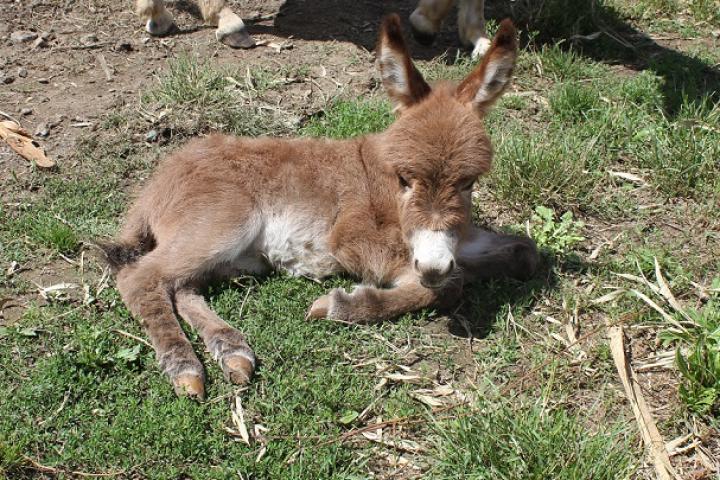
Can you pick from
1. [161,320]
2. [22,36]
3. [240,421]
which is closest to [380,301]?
[240,421]

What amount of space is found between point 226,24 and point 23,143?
2.26 metres

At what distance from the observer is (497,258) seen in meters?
4.63

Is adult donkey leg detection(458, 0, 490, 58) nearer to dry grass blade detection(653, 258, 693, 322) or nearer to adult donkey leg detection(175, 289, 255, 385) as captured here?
dry grass blade detection(653, 258, 693, 322)

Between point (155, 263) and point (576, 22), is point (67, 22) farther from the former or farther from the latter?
point (576, 22)

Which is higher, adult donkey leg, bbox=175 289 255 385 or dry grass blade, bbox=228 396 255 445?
adult donkey leg, bbox=175 289 255 385

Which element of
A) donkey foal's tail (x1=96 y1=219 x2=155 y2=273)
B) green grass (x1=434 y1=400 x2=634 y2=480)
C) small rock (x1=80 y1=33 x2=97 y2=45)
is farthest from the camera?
small rock (x1=80 y1=33 x2=97 y2=45)

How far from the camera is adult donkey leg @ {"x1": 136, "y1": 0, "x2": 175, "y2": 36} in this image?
706 centimetres

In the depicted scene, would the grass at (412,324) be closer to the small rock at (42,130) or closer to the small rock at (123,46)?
the small rock at (42,130)

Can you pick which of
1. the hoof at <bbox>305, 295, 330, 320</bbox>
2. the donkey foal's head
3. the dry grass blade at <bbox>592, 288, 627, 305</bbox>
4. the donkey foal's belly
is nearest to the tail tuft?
the donkey foal's belly

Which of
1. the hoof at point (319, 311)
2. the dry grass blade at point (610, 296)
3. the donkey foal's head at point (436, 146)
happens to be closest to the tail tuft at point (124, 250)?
the hoof at point (319, 311)

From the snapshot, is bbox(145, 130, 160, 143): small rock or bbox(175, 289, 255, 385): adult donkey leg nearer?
bbox(175, 289, 255, 385): adult donkey leg

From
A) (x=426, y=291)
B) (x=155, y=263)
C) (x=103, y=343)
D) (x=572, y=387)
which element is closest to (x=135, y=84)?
(x=155, y=263)

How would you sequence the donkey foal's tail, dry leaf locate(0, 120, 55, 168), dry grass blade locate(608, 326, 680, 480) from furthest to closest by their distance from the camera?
dry leaf locate(0, 120, 55, 168)
the donkey foal's tail
dry grass blade locate(608, 326, 680, 480)

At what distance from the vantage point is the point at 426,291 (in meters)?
4.34
